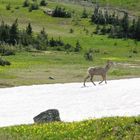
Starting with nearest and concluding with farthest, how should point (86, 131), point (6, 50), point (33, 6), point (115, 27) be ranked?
1. point (86, 131)
2. point (6, 50)
3. point (115, 27)
4. point (33, 6)

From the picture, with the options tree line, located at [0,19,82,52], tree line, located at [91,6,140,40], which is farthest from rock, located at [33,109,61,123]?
tree line, located at [91,6,140,40]

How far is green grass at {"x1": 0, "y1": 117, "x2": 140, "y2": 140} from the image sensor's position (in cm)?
1936

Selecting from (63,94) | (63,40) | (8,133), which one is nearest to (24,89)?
(63,94)

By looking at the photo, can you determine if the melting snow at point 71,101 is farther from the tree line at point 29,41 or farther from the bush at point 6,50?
the tree line at point 29,41

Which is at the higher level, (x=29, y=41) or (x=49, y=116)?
(x=49, y=116)

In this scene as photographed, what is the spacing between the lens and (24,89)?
43.3 meters

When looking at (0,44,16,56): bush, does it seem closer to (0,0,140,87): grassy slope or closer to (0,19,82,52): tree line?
(0,0,140,87): grassy slope

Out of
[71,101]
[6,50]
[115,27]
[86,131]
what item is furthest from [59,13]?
[86,131]

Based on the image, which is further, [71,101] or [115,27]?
[115,27]

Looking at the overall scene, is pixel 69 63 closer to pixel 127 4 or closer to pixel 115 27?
pixel 115 27

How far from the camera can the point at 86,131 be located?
20.1 m

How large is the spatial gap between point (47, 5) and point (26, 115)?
4386 inches

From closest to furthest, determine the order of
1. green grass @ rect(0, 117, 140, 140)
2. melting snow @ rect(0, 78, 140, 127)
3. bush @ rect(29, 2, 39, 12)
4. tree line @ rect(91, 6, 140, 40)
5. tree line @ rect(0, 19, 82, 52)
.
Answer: green grass @ rect(0, 117, 140, 140)
melting snow @ rect(0, 78, 140, 127)
tree line @ rect(0, 19, 82, 52)
tree line @ rect(91, 6, 140, 40)
bush @ rect(29, 2, 39, 12)

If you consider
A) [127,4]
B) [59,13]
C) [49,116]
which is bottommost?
[127,4]
